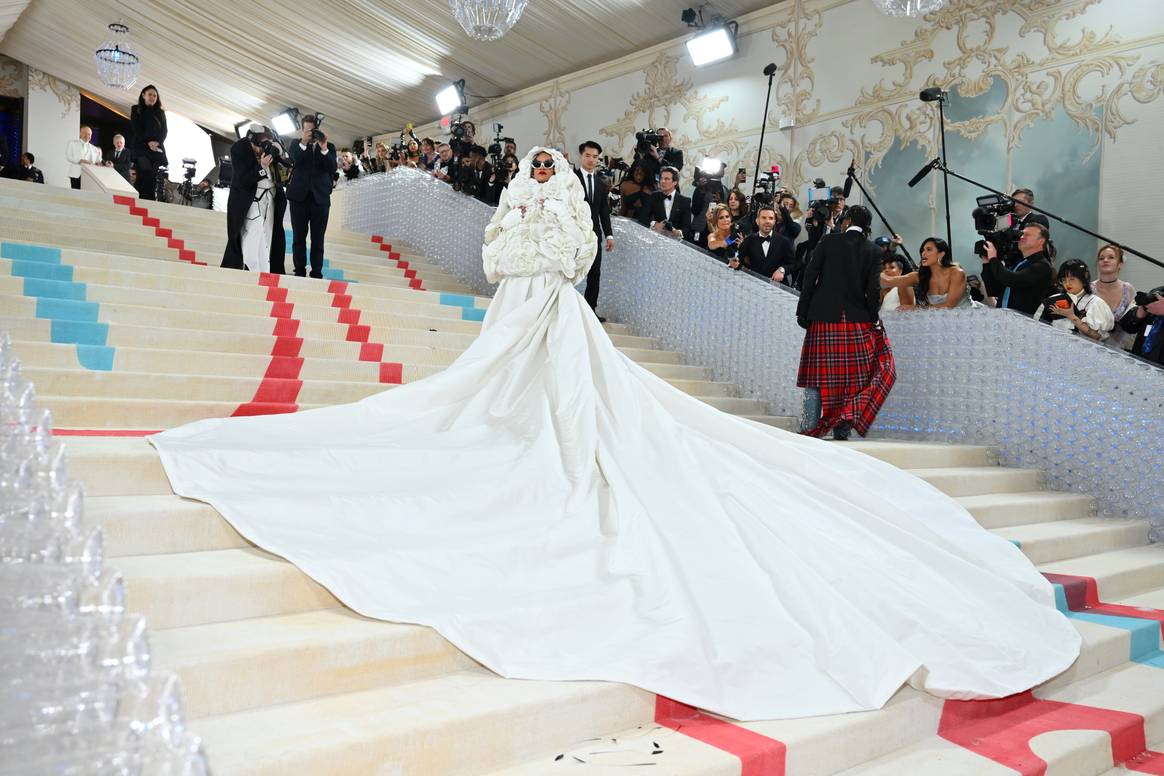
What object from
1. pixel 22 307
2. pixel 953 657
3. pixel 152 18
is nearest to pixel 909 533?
pixel 953 657

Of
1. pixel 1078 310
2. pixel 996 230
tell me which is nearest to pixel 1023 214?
pixel 996 230

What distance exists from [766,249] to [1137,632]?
3973mm

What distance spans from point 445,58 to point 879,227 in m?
6.33

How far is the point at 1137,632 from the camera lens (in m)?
3.43

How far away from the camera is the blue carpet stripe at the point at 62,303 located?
4199 mm

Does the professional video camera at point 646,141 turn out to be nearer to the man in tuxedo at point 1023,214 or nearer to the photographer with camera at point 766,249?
the photographer with camera at point 766,249

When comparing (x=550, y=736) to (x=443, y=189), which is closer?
(x=550, y=736)

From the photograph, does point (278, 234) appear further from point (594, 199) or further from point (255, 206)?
point (594, 199)

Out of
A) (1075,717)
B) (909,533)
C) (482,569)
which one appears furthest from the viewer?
(909,533)

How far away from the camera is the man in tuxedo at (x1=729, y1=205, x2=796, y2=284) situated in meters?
6.84

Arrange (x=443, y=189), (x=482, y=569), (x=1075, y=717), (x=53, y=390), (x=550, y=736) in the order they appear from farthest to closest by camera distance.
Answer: (x=443, y=189), (x=53, y=390), (x=1075, y=717), (x=482, y=569), (x=550, y=736)

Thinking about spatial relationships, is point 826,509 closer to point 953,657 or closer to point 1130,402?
point 953,657

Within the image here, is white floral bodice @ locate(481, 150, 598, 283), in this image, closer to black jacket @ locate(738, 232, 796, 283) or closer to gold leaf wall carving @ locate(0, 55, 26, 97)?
black jacket @ locate(738, 232, 796, 283)

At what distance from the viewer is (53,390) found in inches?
150
